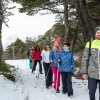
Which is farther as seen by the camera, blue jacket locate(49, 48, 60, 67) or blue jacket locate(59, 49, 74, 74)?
blue jacket locate(49, 48, 60, 67)

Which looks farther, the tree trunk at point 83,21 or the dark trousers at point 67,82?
the tree trunk at point 83,21

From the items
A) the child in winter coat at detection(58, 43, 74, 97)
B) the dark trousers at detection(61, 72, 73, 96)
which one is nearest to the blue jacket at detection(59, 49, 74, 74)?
the child in winter coat at detection(58, 43, 74, 97)

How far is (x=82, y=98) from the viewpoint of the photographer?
16.1 ft

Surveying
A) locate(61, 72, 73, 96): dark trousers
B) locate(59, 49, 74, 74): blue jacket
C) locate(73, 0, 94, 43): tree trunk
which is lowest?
locate(61, 72, 73, 96): dark trousers

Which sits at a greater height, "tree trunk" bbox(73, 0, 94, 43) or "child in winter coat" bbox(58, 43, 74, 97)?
"tree trunk" bbox(73, 0, 94, 43)

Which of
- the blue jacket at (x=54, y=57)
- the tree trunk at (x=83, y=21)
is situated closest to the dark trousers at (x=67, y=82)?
the blue jacket at (x=54, y=57)

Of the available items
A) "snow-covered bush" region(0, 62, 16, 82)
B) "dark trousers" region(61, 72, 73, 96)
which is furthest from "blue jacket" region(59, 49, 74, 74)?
"snow-covered bush" region(0, 62, 16, 82)

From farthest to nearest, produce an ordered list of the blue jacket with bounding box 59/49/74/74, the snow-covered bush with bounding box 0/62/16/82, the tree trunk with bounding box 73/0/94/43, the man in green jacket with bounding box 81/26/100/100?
the tree trunk with bounding box 73/0/94/43, the snow-covered bush with bounding box 0/62/16/82, the blue jacket with bounding box 59/49/74/74, the man in green jacket with bounding box 81/26/100/100

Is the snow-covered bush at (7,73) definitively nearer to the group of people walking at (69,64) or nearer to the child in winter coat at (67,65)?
the group of people walking at (69,64)

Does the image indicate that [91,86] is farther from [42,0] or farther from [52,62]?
[42,0]

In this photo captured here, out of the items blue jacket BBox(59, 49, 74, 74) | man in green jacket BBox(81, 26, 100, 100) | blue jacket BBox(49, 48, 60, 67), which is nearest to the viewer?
man in green jacket BBox(81, 26, 100, 100)

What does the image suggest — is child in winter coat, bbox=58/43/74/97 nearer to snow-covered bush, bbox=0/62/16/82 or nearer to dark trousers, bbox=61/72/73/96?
dark trousers, bbox=61/72/73/96

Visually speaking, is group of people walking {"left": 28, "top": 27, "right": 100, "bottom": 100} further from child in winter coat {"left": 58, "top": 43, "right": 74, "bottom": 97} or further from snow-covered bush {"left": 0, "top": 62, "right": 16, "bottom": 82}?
snow-covered bush {"left": 0, "top": 62, "right": 16, "bottom": 82}

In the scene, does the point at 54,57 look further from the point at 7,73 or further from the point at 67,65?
the point at 7,73
